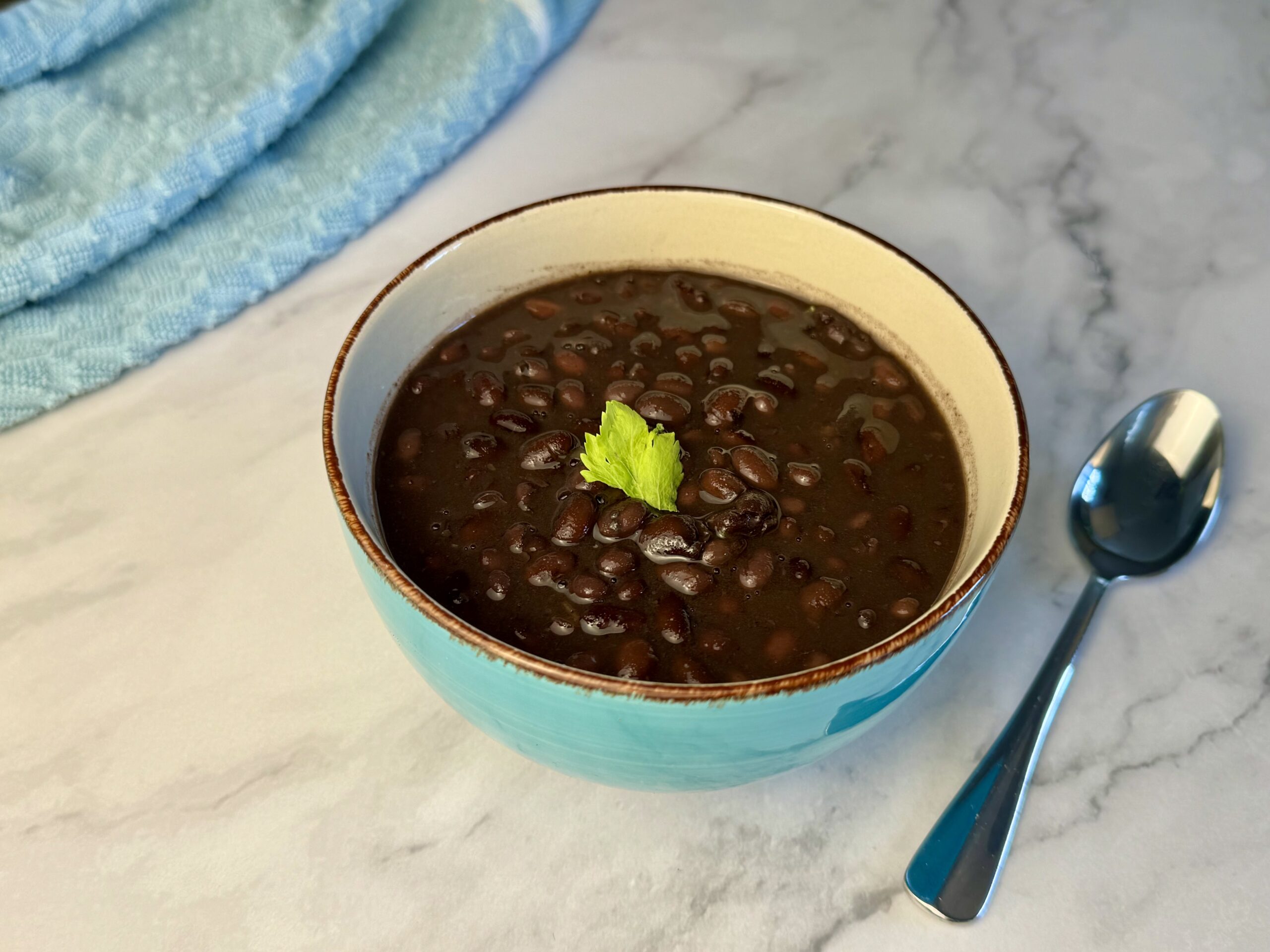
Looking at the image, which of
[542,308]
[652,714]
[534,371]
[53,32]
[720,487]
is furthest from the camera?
[53,32]

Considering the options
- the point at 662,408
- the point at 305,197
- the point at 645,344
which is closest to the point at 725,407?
the point at 662,408

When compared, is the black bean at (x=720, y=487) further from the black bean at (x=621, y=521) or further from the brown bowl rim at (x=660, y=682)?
the brown bowl rim at (x=660, y=682)

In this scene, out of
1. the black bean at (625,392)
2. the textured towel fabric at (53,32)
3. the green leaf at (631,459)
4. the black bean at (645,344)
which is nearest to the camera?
the green leaf at (631,459)

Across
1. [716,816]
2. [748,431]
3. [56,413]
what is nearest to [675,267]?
[748,431]

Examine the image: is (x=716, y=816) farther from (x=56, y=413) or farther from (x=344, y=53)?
(x=344, y=53)

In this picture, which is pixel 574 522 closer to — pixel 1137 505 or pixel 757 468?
pixel 757 468

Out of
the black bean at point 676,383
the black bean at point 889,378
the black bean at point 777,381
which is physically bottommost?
the black bean at point 889,378

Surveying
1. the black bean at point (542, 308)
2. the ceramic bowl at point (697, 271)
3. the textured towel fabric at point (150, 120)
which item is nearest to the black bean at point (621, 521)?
the ceramic bowl at point (697, 271)
